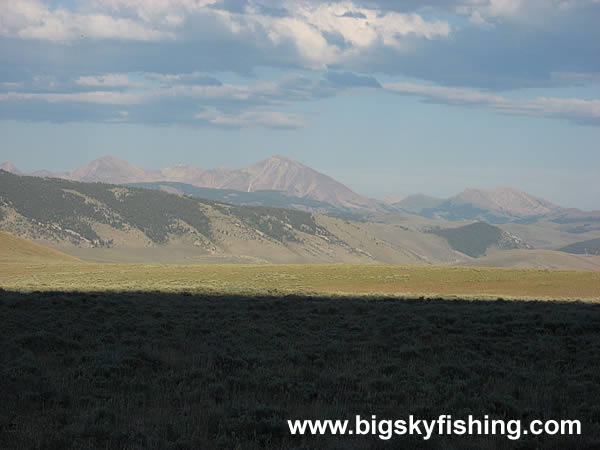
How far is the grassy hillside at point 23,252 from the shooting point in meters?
97.3

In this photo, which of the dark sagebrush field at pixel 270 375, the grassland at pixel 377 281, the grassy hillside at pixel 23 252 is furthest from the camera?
the grassy hillside at pixel 23 252

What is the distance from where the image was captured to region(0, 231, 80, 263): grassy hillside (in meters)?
97.3

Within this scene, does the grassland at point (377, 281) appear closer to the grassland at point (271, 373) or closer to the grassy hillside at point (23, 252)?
the grassland at point (271, 373)

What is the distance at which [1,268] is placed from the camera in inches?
2911

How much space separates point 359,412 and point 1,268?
74866mm

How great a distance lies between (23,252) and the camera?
4213 inches

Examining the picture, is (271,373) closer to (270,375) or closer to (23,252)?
(270,375)

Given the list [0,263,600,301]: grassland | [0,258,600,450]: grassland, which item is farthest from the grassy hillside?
[0,258,600,450]: grassland

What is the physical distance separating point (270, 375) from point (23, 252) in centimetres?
10704

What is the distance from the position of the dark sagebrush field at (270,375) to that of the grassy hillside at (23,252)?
8040 cm

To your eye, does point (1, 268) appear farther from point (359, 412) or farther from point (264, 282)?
point (359, 412)

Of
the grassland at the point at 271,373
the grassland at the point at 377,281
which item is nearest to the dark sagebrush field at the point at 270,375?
the grassland at the point at 271,373

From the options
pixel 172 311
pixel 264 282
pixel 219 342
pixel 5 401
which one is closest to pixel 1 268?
pixel 264 282

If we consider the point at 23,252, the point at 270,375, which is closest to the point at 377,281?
the point at 270,375
